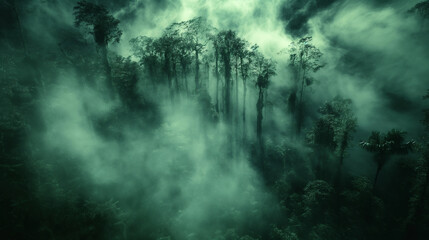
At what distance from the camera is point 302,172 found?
31141mm

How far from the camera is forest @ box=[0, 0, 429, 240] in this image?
19.1 m

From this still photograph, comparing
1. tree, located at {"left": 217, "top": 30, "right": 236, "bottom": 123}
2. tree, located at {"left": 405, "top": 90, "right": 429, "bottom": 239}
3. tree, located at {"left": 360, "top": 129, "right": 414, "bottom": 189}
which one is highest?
tree, located at {"left": 217, "top": 30, "right": 236, "bottom": 123}

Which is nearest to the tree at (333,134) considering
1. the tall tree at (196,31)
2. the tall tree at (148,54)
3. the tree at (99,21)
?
the tall tree at (196,31)

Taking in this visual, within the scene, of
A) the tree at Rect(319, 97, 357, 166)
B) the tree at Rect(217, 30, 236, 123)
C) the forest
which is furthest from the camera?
the tree at Rect(217, 30, 236, 123)

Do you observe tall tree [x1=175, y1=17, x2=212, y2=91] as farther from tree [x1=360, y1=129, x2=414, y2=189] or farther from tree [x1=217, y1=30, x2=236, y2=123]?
tree [x1=360, y1=129, x2=414, y2=189]

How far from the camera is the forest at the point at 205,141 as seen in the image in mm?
19125

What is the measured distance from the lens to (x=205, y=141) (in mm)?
32688

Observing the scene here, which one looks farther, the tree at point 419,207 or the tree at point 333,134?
the tree at point 333,134

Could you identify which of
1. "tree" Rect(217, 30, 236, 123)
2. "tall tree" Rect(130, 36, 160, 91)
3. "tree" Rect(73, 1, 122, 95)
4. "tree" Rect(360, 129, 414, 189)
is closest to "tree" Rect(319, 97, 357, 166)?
"tree" Rect(360, 129, 414, 189)

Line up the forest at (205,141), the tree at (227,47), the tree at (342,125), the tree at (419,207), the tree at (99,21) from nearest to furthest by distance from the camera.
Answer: the forest at (205,141), the tree at (419,207), the tree at (342,125), the tree at (99,21), the tree at (227,47)

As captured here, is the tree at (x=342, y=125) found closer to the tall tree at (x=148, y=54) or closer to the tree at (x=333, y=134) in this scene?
the tree at (x=333, y=134)

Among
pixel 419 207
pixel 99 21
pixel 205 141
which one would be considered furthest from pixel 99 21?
pixel 419 207

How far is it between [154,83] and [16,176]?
88.0 ft

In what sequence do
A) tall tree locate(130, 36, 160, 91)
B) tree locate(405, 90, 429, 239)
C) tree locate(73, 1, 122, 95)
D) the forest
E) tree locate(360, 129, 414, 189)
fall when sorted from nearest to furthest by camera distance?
the forest < tree locate(405, 90, 429, 239) < tree locate(360, 129, 414, 189) < tree locate(73, 1, 122, 95) < tall tree locate(130, 36, 160, 91)
